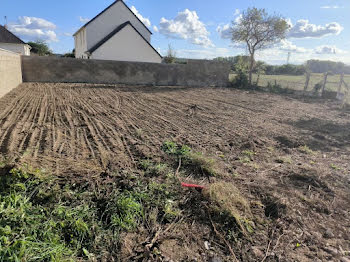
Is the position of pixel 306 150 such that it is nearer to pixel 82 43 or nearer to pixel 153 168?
pixel 153 168

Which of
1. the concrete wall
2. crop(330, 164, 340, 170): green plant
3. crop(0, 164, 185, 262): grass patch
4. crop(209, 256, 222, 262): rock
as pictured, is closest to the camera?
crop(0, 164, 185, 262): grass patch

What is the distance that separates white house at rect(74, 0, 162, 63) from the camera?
24.9 metres

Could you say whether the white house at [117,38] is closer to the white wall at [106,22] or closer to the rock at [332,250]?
the white wall at [106,22]

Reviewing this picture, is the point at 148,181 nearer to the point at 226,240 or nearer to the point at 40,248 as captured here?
the point at 226,240

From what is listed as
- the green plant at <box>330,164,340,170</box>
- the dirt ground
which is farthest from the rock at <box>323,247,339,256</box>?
the green plant at <box>330,164,340,170</box>

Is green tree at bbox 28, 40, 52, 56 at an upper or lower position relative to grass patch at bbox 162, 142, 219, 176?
upper

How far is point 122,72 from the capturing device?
699 inches

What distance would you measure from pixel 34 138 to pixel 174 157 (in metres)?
3.04

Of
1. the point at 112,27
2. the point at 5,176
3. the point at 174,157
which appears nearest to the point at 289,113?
the point at 174,157

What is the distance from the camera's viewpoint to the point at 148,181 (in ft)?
12.2

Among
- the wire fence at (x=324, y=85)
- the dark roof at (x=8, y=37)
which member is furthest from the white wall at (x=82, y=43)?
the wire fence at (x=324, y=85)

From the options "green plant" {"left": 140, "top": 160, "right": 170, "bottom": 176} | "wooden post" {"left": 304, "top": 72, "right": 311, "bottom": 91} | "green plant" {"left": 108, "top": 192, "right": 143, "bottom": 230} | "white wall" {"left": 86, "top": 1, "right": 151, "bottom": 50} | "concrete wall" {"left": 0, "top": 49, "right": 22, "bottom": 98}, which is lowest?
"green plant" {"left": 108, "top": 192, "right": 143, "bottom": 230}

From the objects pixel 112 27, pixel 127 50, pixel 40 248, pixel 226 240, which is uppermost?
pixel 112 27

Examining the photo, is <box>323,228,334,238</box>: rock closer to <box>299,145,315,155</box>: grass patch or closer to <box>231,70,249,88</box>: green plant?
<box>299,145,315,155</box>: grass patch
